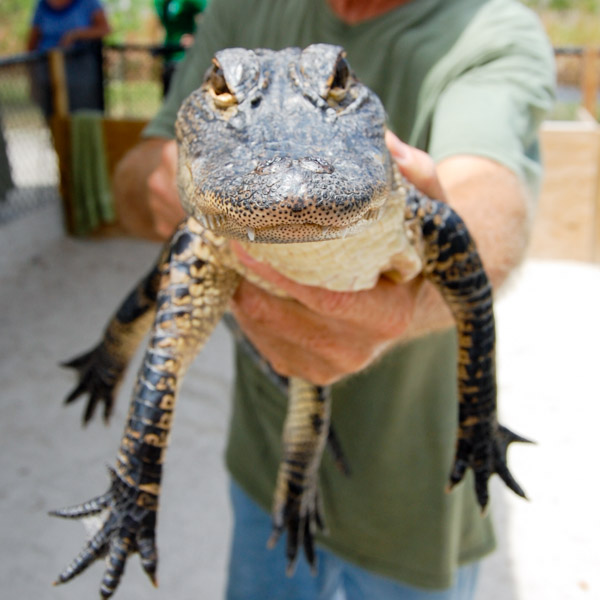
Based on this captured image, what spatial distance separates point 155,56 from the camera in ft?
16.6

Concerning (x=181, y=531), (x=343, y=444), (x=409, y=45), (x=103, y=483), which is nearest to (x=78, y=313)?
(x=103, y=483)

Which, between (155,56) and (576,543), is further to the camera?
(155,56)

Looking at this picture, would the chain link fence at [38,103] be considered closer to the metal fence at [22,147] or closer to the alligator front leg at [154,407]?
the metal fence at [22,147]

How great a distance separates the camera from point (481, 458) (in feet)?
3.76

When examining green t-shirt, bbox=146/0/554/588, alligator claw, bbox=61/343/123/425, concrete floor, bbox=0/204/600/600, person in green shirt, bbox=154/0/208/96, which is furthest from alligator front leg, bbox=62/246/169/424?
person in green shirt, bbox=154/0/208/96

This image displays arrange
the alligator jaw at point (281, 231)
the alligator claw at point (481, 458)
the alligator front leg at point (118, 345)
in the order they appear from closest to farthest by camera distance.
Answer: the alligator jaw at point (281, 231), the alligator claw at point (481, 458), the alligator front leg at point (118, 345)

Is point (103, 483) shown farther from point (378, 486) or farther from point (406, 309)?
point (406, 309)

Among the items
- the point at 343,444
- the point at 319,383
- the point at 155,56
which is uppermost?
the point at 319,383

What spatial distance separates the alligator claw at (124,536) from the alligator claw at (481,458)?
49cm

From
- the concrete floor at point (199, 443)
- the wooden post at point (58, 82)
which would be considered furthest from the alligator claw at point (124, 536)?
the wooden post at point (58, 82)

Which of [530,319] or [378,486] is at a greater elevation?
[378,486]

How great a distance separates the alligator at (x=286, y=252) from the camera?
64cm

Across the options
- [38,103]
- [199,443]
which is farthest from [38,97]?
[199,443]

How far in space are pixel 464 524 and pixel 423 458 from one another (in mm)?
183
